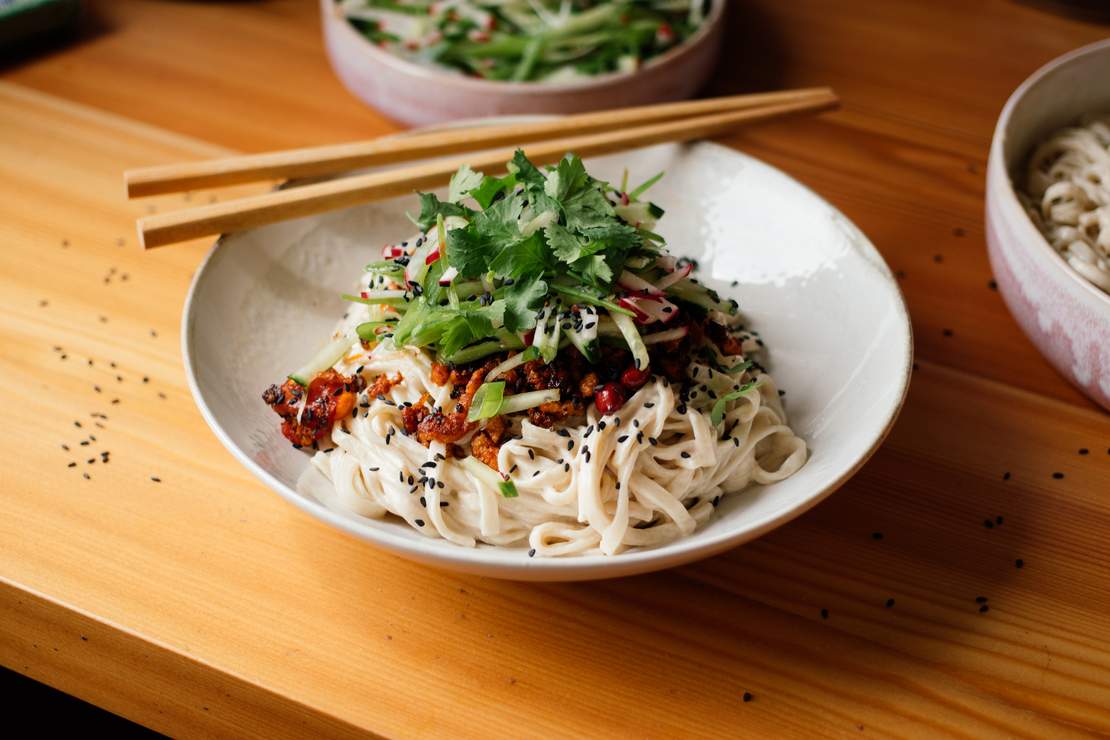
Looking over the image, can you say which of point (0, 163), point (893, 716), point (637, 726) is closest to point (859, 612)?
point (893, 716)

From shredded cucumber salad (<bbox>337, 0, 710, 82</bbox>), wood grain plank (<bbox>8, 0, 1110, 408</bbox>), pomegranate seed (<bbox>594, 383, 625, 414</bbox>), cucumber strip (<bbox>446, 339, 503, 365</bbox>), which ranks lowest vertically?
wood grain plank (<bbox>8, 0, 1110, 408</bbox>)

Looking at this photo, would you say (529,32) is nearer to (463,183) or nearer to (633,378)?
(463,183)

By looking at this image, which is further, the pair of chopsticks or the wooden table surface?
the pair of chopsticks

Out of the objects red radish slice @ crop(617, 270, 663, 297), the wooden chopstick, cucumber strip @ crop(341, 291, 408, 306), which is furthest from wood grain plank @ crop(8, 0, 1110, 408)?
cucumber strip @ crop(341, 291, 408, 306)

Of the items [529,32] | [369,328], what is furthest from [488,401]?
[529,32]

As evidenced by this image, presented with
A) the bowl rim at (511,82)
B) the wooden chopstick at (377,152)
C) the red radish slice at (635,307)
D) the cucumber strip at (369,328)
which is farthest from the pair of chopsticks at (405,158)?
the red radish slice at (635,307)

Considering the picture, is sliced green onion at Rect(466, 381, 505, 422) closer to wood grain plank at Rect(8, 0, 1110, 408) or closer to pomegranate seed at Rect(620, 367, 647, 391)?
pomegranate seed at Rect(620, 367, 647, 391)
